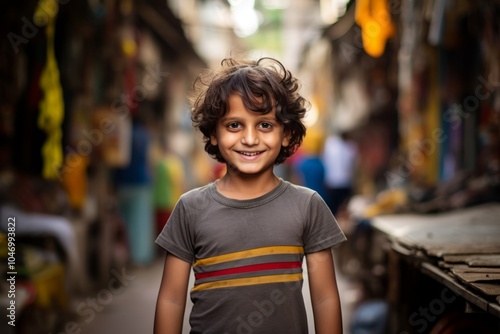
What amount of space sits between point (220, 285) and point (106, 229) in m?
6.45

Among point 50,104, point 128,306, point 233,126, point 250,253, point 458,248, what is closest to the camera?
point 250,253

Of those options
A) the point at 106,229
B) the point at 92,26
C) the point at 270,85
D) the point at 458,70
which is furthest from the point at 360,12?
the point at 270,85

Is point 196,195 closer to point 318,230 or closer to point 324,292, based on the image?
point 318,230

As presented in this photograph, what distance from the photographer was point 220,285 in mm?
2316

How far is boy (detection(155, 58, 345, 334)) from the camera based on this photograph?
2.30 meters

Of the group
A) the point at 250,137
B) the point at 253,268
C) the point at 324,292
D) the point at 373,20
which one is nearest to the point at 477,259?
the point at 324,292

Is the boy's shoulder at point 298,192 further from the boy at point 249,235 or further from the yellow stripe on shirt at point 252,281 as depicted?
the yellow stripe on shirt at point 252,281

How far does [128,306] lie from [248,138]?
545cm

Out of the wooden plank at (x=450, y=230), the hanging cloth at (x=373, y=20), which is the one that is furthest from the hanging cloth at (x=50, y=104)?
the hanging cloth at (x=373, y=20)

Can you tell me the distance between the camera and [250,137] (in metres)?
2.37

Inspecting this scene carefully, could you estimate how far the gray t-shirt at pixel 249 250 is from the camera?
229 centimetres

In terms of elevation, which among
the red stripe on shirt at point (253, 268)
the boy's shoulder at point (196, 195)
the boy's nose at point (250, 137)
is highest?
the boy's nose at point (250, 137)

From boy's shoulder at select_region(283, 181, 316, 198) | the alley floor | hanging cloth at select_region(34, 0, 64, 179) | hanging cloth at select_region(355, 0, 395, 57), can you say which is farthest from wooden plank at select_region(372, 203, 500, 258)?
hanging cloth at select_region(34, 0, 64, 179)

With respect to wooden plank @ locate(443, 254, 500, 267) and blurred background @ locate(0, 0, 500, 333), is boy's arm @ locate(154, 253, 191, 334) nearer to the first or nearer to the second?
blurred background @ locate(0, 0, 500, 333)
